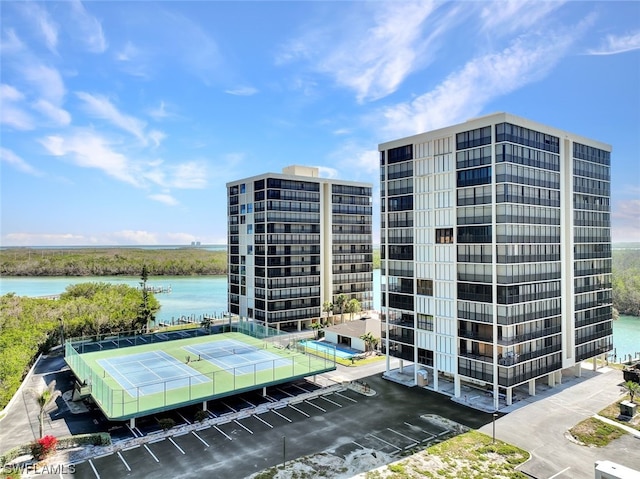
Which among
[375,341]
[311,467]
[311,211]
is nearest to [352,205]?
[311,211]

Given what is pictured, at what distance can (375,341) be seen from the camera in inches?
2019

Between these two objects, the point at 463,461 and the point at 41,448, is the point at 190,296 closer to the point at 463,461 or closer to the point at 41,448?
the point at 41,448

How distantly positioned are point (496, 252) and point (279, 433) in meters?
21.2

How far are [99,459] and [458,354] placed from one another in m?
27.5

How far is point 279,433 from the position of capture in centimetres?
3017

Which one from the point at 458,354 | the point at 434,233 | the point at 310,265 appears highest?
the point at 434,233

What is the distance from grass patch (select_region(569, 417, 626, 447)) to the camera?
29.0m

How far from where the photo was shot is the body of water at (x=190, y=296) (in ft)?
221

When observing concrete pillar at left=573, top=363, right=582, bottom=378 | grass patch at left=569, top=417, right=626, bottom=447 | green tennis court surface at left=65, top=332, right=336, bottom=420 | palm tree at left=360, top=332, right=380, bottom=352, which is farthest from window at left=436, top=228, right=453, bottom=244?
concrete pillar at left=573, top=363, right=582, bottom=378

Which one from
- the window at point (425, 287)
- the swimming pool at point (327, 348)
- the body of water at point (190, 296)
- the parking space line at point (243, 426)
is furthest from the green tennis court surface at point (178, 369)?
the body of water at point (190, 296)

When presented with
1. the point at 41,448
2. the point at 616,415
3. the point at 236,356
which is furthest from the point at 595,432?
the point at 41,448

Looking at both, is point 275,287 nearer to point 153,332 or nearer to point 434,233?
point 153,332

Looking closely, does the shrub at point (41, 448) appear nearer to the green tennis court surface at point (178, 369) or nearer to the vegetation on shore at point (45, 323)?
the green tennis court surface at point (178, 369)

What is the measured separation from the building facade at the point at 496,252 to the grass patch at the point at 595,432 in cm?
502
